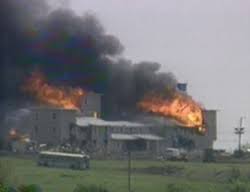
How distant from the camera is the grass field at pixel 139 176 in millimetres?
63531

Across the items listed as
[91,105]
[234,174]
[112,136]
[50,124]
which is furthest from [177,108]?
[234,174]

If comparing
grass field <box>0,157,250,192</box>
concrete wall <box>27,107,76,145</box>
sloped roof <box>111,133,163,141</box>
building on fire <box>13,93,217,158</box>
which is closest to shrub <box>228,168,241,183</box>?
grass field <box>0,157,250,192</box>

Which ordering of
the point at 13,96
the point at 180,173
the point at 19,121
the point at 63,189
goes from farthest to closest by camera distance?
1. the point at 19,121
2. the point at 13,96
3. the point at 180,173
4. the point at 63,189

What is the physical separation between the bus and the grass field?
0.93m

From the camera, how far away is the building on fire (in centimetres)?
11600

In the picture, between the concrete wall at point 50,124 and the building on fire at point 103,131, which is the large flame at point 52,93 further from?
the concrete wall at point 50,124

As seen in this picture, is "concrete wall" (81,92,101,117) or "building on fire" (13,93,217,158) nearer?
"building on fire" (13,93,217,158)

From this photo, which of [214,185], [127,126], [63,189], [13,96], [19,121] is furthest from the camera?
[127,126]

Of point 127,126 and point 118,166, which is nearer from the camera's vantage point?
point 118,166

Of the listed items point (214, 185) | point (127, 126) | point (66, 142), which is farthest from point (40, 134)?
point (214, 185)

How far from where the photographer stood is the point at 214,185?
68688 millimetres

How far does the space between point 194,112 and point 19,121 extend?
20972 millimetres

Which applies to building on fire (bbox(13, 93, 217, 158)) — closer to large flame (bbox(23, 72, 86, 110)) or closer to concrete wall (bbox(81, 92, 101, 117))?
concrete wall (bbox(81, 92, 101, 117))

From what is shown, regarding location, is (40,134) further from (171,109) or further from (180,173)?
(180,173)
